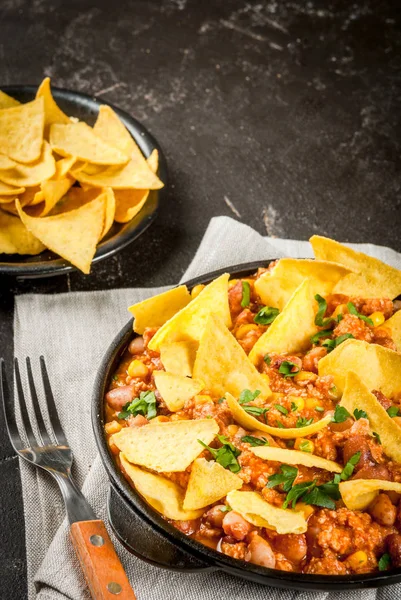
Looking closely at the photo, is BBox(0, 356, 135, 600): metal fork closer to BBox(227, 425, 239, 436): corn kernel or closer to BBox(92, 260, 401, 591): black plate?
BBox(92, 260, 401, 591): black plate

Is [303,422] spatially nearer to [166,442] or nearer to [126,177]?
[166,442]

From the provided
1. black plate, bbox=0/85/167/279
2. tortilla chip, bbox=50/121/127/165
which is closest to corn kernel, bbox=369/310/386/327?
black plate, bbox=0/85/167/279

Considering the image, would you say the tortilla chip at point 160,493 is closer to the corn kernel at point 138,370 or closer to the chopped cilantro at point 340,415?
the corn kernel at point 138,370

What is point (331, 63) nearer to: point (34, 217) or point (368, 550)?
point (34, 217)

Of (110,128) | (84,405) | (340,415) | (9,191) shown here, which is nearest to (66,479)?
(84,405)

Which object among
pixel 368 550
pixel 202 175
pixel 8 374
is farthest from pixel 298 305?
pixel 202 175

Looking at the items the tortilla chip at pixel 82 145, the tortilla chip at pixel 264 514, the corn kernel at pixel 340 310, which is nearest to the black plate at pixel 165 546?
the tortilla chip at pixel 264 514
